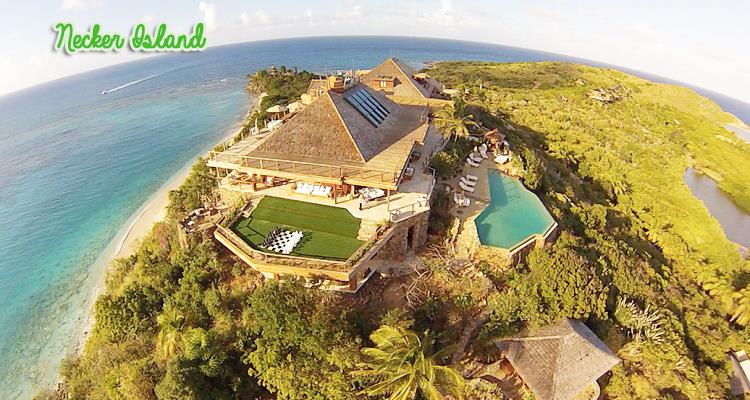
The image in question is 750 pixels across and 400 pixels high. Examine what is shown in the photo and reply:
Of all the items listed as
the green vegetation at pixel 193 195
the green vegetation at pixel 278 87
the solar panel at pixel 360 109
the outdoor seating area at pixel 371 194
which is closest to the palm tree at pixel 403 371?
the outdoor seating area at pixel 371 194

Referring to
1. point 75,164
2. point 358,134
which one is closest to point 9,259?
point 75,164

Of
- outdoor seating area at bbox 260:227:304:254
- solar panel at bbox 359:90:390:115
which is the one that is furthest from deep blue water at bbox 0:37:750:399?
solar panel at bbox 359:90:390:115

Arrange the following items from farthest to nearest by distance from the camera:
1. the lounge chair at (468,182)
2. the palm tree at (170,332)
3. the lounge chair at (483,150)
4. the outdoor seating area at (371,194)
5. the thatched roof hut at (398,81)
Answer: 1. the thatched roof hut at (398,81)
2. the lounge chair at (483,150)
3. the lounge chair at (468,182)
4. the outdoor seating area at (371,194)
5. the palm tree at (170,332)

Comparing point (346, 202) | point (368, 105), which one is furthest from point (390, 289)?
point (368, 105)

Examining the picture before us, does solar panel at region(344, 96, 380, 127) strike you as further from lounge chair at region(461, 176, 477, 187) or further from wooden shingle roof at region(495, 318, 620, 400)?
wooden shingle roof at region(495, 318, 620, 400)

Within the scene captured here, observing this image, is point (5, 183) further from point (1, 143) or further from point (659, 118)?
point (659, 118)

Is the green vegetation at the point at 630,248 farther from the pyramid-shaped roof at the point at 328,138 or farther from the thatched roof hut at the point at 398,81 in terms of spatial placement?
the pyramid-shaped roof at the point at 328,138
